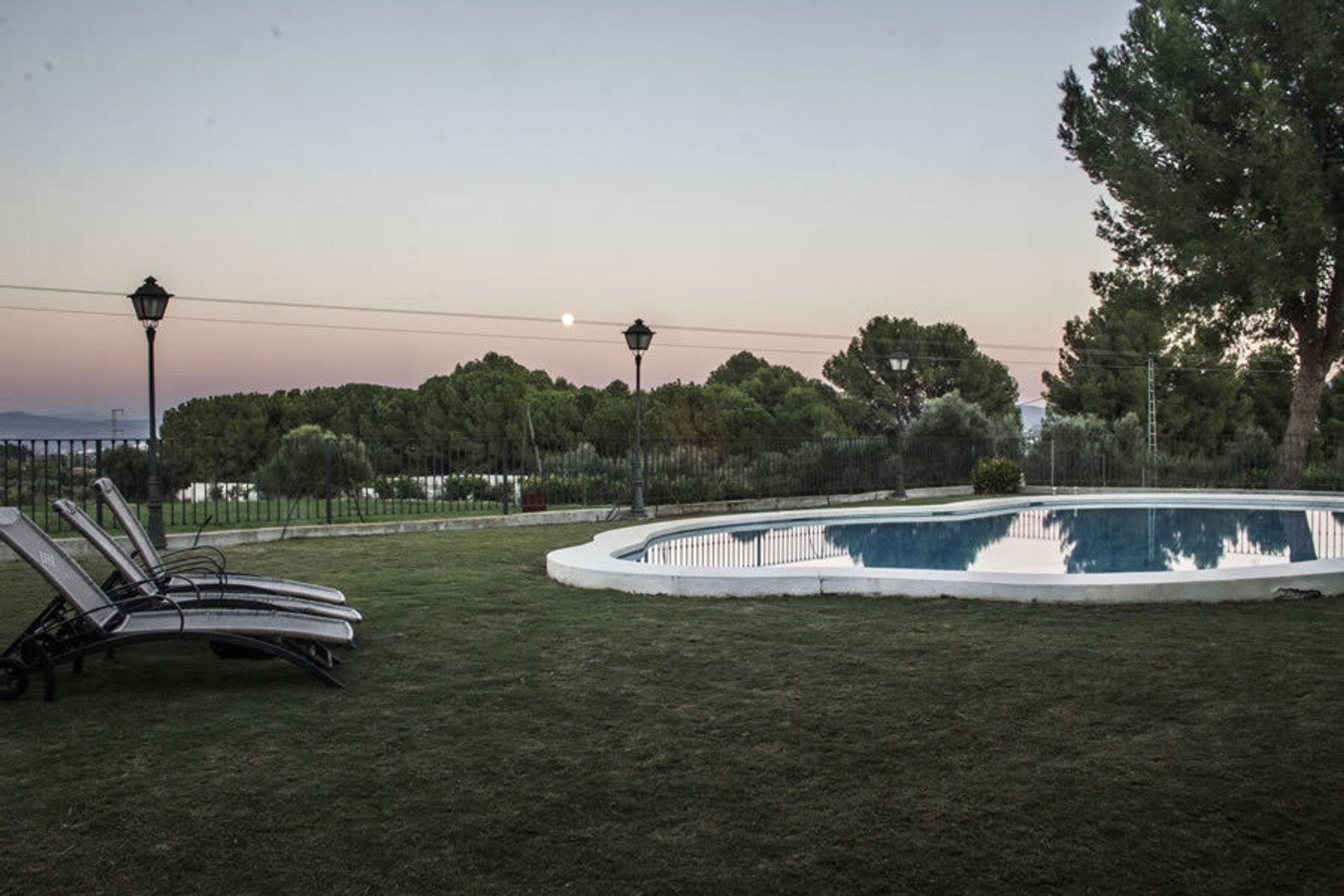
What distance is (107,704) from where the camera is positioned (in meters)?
→ 4.77

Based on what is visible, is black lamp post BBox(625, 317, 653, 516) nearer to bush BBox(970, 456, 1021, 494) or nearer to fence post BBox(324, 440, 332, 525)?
fence post BBox(324, 440, 332, 525)

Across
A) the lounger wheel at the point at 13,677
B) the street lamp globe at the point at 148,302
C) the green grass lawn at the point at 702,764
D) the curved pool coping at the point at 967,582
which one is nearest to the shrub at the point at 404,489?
the street lamp globe at the point at 148,302

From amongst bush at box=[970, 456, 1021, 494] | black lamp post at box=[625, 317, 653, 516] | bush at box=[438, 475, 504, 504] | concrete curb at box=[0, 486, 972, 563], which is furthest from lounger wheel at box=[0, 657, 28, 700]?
bush at box=[970, 456, 1021, 494]

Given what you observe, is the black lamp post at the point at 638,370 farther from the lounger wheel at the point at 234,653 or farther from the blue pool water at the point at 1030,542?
the lounger wheel at the point at 234,653

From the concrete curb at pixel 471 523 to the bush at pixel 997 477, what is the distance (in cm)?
293

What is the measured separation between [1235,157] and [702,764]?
25321 mm

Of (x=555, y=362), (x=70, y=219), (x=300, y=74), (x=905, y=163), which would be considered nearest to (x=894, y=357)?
(x=905, y=163)

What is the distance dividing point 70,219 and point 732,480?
13414 millimetres

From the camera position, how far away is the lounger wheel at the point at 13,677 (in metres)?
4.77

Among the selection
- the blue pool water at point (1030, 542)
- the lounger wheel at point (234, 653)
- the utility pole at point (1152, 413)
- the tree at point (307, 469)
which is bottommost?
the blue pool water at point (1030, 542)

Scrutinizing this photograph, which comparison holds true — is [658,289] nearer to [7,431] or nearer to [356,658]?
[7,431]

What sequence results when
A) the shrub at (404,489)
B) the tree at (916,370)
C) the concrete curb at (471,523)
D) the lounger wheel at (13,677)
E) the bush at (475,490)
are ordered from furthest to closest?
the tree at (916,370), the bush at (475,490), the shrub at (404,489), the concrete curb at (471,523), the lounger wheel at (13,677)

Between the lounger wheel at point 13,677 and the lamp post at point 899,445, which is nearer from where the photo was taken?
the lounger wheel at point 13,677

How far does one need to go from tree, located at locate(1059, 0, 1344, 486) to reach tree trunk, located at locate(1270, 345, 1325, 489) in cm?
4
